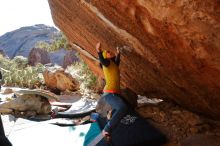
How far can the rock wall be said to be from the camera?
421cm

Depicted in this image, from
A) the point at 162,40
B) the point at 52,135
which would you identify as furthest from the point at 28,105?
the point at 162,40

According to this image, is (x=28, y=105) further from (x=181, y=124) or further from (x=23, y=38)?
(x=23, y=38)

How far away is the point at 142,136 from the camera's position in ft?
20.1

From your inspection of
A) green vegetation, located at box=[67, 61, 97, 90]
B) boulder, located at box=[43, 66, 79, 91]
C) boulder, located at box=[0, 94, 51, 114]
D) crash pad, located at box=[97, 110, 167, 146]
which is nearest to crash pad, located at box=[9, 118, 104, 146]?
crash pad, located at box=[97, 110, 167, 146]

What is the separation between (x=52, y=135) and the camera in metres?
7.66

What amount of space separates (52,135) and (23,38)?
4543 centimetres

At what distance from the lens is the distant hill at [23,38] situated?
4916cm

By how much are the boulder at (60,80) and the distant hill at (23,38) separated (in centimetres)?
3104

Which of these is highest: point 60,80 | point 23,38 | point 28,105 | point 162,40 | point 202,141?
point 162,40

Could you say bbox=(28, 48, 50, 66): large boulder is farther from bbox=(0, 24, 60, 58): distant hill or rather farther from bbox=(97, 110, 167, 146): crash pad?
bbox=(97, 110, 167, 146): crash pad

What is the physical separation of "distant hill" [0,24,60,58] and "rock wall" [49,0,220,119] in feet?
137

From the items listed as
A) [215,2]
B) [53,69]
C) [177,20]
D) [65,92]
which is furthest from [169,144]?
[53,69]

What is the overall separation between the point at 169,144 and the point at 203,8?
302cm

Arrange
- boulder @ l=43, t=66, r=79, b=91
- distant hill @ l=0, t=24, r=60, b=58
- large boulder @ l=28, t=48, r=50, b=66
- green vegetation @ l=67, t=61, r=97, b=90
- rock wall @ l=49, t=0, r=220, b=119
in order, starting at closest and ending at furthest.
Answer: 1. rock wall @ l=49, t=0, r=220, b=119
2. boulder @ l=43, t=66, r=79, b=91
3. green vegetation @ l=67, t=61, r=97, b=90
4. large boulder @ l=28, t=48, r=50, b=66
5. distant hill @ l=0, t=24, r=60, b=58
